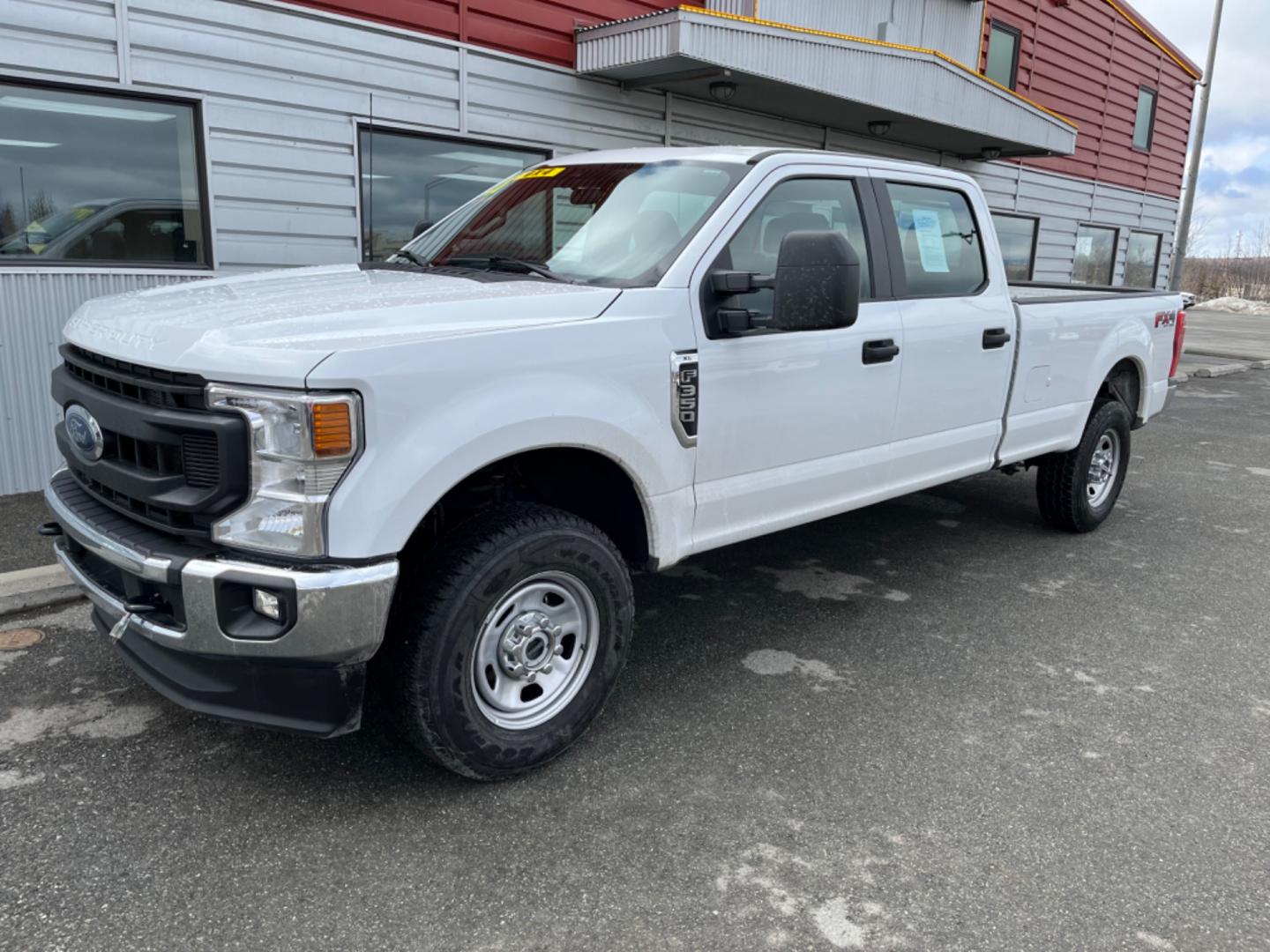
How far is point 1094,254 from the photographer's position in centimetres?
1661

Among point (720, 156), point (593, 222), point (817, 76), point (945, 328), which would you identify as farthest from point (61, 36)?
point (817, 76)

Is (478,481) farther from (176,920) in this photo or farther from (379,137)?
(379,137)

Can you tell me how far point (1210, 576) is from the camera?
5.24 meters

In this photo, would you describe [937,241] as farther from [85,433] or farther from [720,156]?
[85,433]

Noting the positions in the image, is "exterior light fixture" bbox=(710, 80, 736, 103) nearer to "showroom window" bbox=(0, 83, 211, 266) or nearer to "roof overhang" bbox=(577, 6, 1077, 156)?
"roof overhang" bbox=(577, 6, 1077, 156)

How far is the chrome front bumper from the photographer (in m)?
2.48

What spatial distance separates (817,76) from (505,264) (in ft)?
20.0

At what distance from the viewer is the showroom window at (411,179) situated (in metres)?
7.24

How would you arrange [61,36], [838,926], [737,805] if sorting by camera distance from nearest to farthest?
[838,926] < [737,805] < [61,36]

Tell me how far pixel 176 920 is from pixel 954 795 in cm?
223

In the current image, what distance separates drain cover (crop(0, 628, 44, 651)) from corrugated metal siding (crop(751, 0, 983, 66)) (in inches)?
309

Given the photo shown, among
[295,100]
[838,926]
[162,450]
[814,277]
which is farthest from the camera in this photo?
[295,100]

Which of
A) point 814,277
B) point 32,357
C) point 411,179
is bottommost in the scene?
point 32,357

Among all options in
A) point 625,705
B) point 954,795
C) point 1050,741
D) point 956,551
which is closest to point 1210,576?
A: point 956,551
